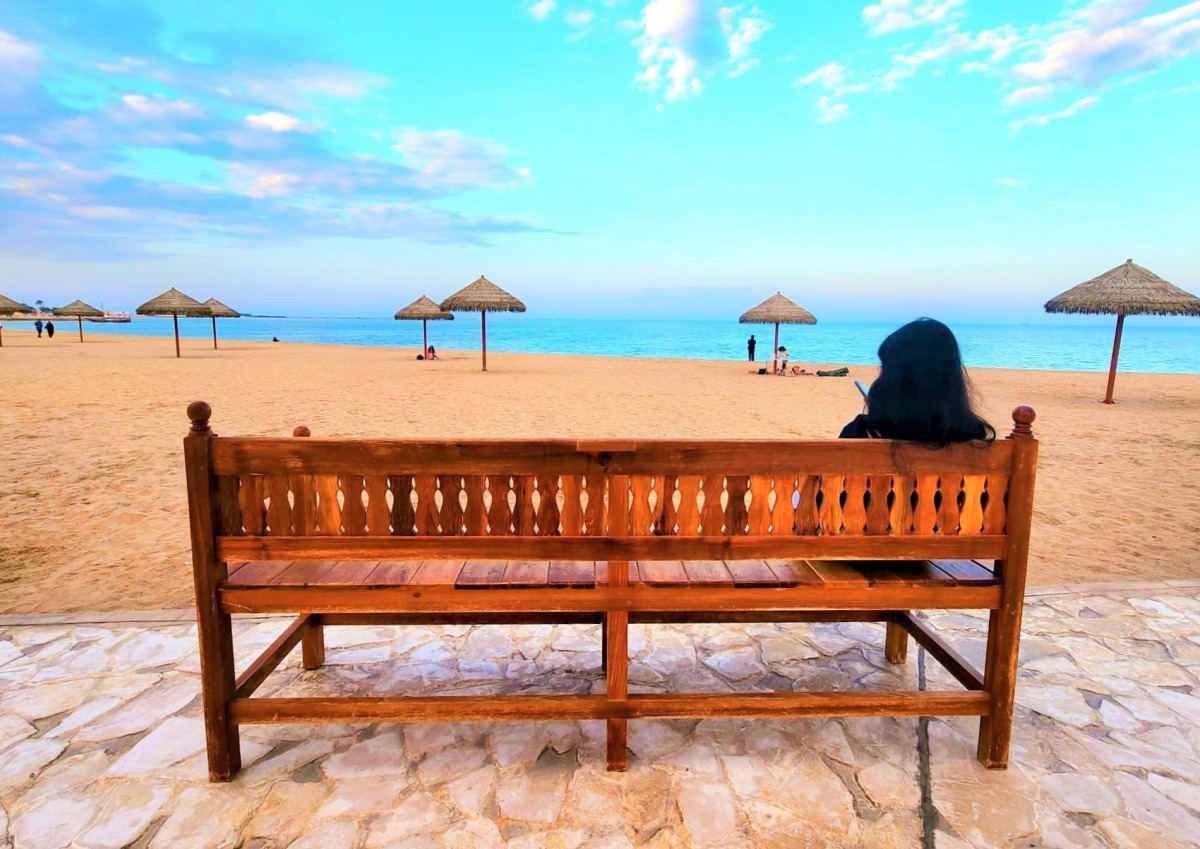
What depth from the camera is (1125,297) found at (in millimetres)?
13570

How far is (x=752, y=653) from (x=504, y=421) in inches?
308

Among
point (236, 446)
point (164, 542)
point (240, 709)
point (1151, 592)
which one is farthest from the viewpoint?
point (164, 542)

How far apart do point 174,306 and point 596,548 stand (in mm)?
28038

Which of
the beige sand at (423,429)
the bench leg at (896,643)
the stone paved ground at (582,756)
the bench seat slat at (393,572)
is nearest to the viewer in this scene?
the stone paved ground at (582,756)

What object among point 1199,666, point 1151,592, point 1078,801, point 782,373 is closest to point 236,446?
point 1078,801

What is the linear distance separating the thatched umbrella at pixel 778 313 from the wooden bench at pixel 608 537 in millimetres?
20644

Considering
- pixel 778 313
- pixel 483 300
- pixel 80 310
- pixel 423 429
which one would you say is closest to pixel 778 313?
pixel 778 313

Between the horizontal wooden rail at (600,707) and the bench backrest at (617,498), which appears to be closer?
the bench backrest at (617,498)

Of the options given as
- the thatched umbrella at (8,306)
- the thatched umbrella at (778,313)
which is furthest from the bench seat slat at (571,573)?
the thatched umbrella at (8,306)

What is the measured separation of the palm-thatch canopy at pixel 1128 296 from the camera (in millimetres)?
13453

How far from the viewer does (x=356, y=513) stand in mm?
2201

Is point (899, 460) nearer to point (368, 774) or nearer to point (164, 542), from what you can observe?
Result: point (368, 774)

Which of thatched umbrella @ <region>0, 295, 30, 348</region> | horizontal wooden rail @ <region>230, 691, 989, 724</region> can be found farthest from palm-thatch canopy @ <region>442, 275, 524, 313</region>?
thatched umbrella @ <region>0, 295, 30, 348</region>

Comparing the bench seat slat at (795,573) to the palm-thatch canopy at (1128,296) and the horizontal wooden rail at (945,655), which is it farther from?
the palm-thatch canopy at (1128,296)
